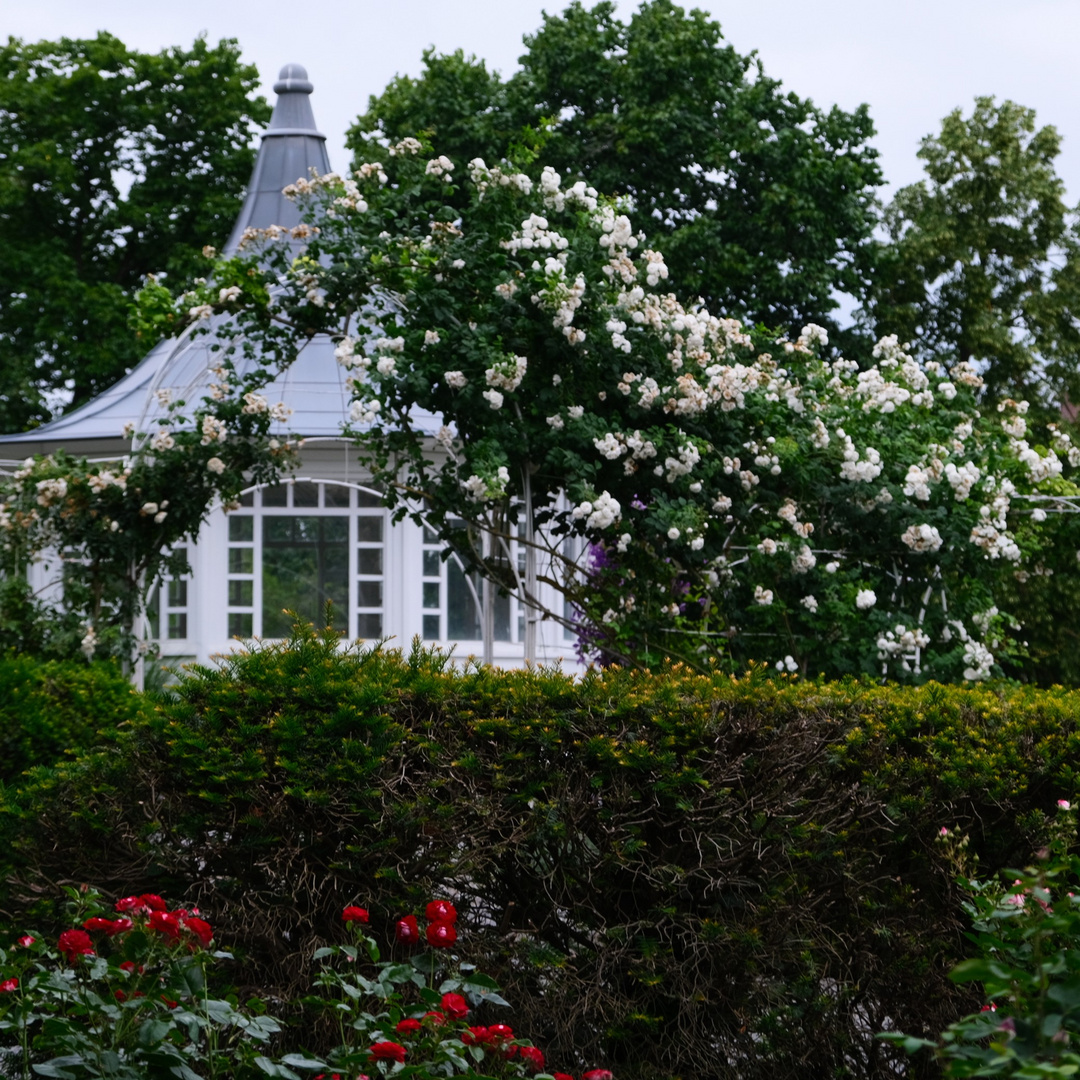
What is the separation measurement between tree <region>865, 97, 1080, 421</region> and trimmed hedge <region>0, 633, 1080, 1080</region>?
724 inches

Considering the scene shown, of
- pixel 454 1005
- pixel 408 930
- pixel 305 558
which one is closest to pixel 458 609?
pixel 305 558

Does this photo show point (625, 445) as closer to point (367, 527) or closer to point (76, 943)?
point (76, 943)

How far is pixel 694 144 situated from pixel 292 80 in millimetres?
7034

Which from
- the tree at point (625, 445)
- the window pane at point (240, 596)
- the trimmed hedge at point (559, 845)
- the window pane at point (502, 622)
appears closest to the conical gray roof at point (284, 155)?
the window pane at point (240, 596)

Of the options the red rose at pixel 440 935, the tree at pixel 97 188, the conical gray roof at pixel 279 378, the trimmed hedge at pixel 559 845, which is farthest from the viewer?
the tree at pixel 97 188

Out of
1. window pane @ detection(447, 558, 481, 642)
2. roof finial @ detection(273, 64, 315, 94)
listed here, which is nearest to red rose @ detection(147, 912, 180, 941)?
window pane @ detection(447, 558, 481, 642)

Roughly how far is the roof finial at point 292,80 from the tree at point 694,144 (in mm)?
4447

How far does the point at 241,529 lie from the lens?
1492 cm

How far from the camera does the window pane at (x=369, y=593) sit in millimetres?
14727

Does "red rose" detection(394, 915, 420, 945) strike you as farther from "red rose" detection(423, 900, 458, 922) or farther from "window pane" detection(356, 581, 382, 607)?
"window pane" detection(356, 581, 382, 607)

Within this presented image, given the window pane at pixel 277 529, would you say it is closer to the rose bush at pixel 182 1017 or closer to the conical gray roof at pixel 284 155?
the conical gray roof at pixel 284 155

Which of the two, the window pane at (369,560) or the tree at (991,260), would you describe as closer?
the window pane at (369,560)

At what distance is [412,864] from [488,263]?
16.2 ft

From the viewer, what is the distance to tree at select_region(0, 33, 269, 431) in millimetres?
23219
